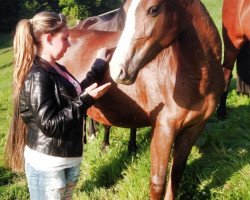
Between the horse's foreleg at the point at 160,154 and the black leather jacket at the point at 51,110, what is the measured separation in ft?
2.17

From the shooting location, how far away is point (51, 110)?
89.0 inches

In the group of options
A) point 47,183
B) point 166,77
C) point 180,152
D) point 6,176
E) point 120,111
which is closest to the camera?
point 47,183

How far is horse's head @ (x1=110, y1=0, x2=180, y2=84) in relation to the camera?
2279 mm

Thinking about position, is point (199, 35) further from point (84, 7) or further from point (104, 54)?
point (84, 7)

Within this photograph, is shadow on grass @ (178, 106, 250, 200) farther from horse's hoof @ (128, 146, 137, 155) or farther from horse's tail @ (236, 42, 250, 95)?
horse's tail @ (236, 42, 250, 95)

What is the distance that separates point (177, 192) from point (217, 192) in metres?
0.39

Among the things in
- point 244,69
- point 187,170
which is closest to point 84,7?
point 244,69

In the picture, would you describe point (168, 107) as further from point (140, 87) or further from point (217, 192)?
point (217, 192)

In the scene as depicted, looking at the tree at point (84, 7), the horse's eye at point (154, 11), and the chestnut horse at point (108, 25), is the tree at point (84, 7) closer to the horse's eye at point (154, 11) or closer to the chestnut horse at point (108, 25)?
the chestnut horse at point (108, 25)

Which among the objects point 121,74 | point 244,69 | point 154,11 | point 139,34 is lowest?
point 244,69

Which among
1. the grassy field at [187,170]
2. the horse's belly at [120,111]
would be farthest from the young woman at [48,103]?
the grassy field at [187,170]

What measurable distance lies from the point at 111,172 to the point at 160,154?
1.37m

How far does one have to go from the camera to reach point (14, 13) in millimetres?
40562

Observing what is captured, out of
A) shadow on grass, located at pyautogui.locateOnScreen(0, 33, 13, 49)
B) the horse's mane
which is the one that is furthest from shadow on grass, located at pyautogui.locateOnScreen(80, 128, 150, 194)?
shadow on grass, located at pyautogui.locateOnScreen(0, 33, 13, 49)
